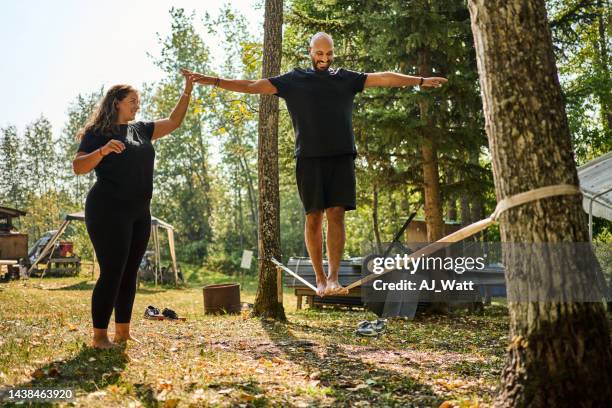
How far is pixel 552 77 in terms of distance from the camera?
2658 mm

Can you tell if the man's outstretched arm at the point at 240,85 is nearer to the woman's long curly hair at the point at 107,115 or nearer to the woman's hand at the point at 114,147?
the woman's long curly hair at the point at 107,115

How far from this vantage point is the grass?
10.5 ft

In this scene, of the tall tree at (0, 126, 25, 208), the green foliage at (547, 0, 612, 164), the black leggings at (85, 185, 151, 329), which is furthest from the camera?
the tall tree at (0, 126, 25, 208)

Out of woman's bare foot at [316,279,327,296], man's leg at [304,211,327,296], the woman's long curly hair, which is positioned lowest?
woman's bare foot at [316,279,327,296]

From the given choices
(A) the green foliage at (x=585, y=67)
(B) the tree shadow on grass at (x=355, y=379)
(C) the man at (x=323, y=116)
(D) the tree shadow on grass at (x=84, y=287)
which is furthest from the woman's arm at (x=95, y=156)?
(D) the tree shadow on grass at (x=84, y=287)

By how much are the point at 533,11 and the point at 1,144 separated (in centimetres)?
4589

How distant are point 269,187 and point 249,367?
14.2 ft

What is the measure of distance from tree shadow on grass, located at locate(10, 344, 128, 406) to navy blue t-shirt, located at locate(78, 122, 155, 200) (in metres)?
1.11

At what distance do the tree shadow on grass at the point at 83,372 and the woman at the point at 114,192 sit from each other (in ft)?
0.88

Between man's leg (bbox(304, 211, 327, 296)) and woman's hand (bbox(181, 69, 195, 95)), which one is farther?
man's leg (bbox(304, 211, 327, 296))

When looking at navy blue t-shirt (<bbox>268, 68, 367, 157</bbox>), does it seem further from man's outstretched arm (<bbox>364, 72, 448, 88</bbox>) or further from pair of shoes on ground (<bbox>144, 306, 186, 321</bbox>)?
pair of shoes on ground (<bbox>144, 306, 186, 321</bbox>)

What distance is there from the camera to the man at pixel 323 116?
13.8 ft

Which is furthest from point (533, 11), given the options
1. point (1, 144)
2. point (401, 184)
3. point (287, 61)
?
point (1, 144)

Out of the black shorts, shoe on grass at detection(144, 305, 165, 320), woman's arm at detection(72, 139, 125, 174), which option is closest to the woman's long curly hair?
woman's arm at detection(72, 139, 125, 174)
